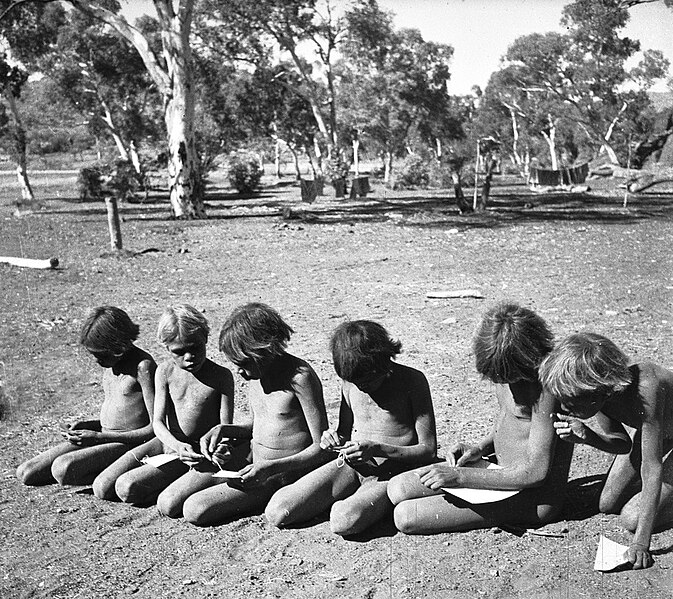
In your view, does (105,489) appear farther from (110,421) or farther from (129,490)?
(110,421)

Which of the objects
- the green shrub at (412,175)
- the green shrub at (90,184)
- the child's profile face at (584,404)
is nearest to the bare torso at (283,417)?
the child's profile face at (584,404)

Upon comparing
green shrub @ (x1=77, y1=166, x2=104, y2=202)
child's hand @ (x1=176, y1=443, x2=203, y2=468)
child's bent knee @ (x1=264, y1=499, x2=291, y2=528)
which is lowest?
child's bent knee @ (x1=264, y1=499, x2=291, y2=528)

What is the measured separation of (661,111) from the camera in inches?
1722

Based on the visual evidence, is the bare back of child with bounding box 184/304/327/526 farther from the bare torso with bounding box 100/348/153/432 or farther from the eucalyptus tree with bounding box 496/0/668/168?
the eucalyptus tree with bounding box 496/0/668/168

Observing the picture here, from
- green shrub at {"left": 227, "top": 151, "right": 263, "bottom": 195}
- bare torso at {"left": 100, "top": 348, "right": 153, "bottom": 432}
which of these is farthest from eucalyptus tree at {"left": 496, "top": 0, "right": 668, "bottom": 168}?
bare torso at {"left": 100, "top": 348, "right": 153, "bottom": 432}

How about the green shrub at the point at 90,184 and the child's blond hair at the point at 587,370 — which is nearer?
the child's blond hair at the point at 587,370

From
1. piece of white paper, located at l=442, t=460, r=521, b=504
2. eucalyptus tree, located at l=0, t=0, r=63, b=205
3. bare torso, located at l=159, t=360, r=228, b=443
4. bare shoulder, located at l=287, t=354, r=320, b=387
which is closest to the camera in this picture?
piece of white paper, located at l=442, t=460, r=521, b=504

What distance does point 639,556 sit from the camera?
302cm

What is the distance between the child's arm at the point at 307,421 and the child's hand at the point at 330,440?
199 mm

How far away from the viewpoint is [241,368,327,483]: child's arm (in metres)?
3.74

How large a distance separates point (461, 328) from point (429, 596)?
188 inches

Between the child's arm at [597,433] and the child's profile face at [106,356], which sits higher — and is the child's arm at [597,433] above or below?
below

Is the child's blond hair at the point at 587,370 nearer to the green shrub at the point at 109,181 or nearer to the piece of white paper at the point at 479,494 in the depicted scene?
the piece of white paper at the point at 479,494

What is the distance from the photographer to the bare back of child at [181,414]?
3926 mm
